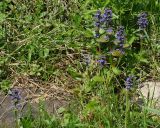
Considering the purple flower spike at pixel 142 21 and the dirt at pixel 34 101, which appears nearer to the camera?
the dirt at pixel 34 101

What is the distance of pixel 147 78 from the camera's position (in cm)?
355

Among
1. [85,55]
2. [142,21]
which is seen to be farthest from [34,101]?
[142,21]

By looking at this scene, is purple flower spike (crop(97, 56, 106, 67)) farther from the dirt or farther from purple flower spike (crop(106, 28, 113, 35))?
the dirt

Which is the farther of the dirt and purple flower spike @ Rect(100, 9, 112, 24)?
purple flower spike @ Rect(100, 9, 112, 24)

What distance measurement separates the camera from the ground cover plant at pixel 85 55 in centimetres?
301

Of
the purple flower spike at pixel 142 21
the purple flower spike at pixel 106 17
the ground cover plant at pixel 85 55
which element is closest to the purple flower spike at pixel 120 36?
the ground cover plant at pixel 85 55

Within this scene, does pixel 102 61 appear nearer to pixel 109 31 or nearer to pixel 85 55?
pixel 109 31

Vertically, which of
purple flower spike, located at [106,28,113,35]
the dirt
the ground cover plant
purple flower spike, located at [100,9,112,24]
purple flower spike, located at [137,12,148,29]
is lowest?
the dirt

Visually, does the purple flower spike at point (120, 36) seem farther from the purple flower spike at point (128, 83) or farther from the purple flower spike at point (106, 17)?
the purple flower spike at point (128, 83)

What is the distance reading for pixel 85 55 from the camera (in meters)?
3.62

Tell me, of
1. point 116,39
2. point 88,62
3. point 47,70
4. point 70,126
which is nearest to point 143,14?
point 116,39

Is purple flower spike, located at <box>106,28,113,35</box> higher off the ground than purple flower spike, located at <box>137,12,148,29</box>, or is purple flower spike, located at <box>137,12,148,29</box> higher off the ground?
purple flower spike, located at <box>137,12,148,29</box>

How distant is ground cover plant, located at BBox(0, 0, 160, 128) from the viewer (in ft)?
9.89

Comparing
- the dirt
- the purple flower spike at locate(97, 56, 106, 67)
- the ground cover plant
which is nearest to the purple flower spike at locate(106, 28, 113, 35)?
the ground cover plant
